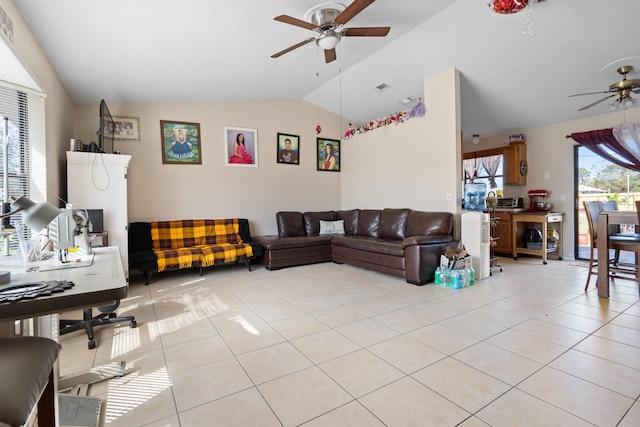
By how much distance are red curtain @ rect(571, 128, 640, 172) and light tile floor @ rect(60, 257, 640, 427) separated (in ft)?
7.34

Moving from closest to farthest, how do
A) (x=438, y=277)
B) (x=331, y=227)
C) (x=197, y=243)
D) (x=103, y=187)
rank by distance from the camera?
(x=103, y=187) → (x=438, y=277) → (x=197, y=243) → (x=331, y=227)

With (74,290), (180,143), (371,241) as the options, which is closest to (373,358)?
(74,290)

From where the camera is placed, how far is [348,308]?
2.97m

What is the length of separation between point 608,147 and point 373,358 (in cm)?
534

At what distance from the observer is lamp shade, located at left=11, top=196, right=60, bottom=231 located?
1189 millimetres

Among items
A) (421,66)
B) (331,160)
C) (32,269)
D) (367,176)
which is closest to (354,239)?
(367,176)

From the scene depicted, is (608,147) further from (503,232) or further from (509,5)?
(509,5)

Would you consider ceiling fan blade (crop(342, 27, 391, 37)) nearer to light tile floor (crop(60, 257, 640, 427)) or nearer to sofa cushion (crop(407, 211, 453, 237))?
sofa cushion (crop(407, 211, 453, 237))

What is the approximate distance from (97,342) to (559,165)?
6927 millimetres

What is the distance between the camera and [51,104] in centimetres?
314

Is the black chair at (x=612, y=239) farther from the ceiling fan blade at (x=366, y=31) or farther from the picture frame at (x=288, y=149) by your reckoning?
the picture frame at (x=288, y=149)

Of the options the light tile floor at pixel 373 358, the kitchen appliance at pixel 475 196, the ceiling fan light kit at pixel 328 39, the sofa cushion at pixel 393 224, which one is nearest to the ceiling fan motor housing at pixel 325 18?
the ceiling fan light kit at pixel 328 39

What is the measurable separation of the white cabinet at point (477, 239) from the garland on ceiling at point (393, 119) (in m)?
1.78

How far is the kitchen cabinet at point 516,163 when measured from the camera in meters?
5.63
